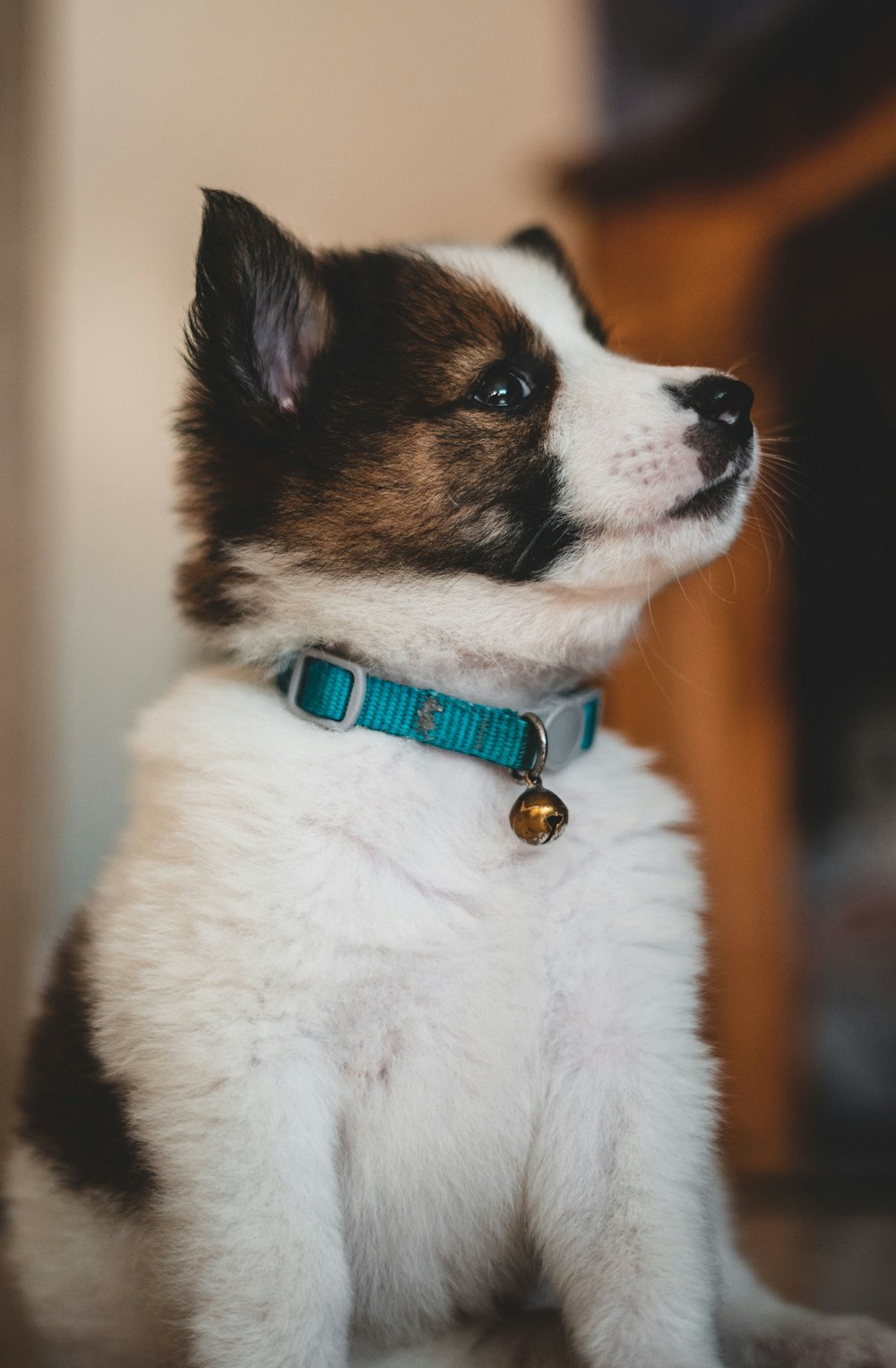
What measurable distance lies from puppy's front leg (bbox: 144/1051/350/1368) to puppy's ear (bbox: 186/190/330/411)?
761 millimetres

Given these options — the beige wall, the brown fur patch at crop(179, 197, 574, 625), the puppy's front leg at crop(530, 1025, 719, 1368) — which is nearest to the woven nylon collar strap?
the brown fur patch at crop(179, 197, 574, 625)

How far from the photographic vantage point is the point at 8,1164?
1351mm

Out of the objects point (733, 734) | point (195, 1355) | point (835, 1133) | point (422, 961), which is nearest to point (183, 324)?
point (422, 961)

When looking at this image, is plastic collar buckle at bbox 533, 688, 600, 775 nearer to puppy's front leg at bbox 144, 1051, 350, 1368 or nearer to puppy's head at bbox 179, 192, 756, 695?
puppy's head at bbox 179, 192, 756, 695

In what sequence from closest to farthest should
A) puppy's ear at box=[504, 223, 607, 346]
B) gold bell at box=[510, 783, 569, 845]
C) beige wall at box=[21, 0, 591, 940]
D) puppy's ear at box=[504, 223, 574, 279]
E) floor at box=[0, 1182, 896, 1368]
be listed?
gold bell at box=[510, 783, 569, 845]
floor at box=[0, 1182, 896, 1368]
puppy's ear at box=[504, 223, 607, 346]
puppy's ear at box=[504, 223, 574, 279]
beige wall at box=[21, 0, 591, 940]

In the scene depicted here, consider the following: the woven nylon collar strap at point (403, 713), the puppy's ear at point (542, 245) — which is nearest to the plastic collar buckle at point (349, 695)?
the woven nylon collar strap at point (403, 713)

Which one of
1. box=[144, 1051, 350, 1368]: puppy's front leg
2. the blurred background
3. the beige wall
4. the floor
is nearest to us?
box=[144, 1051, 350, 1368]: puppy's front leg

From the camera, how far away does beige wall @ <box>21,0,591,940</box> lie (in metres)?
2.52

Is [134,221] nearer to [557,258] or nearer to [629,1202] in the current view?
[557,258]

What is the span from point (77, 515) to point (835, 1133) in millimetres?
2290

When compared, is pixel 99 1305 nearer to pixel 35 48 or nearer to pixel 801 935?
pixel 801 935

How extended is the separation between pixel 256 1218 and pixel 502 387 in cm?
91

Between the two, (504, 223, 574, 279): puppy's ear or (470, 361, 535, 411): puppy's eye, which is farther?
(504, 223, 574, 279): puppy's ear

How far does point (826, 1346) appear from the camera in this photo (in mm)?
1127
